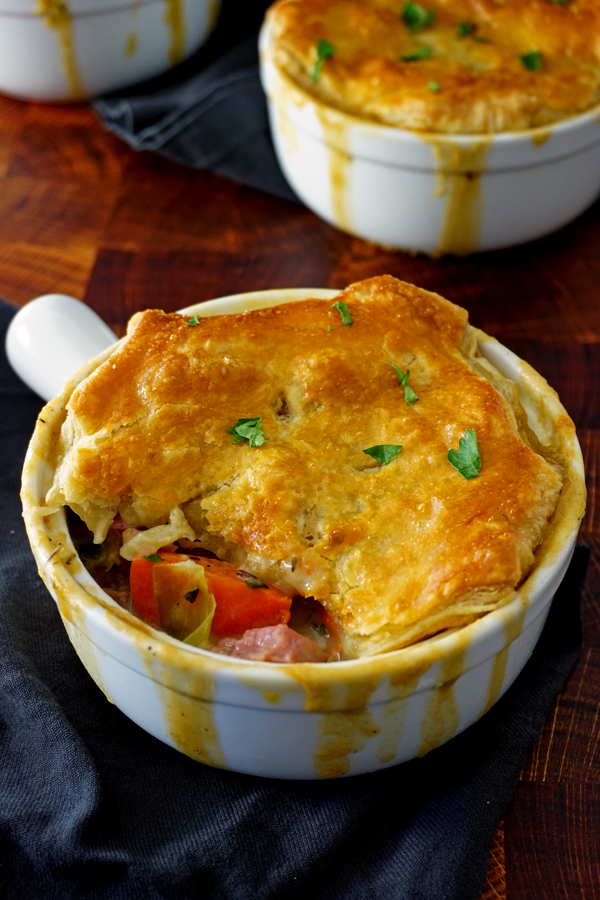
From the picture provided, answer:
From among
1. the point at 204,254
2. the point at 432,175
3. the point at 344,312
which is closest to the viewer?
the point at 344,312

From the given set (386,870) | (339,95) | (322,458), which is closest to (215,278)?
(339,95)

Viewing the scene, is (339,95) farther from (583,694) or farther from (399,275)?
(583,694)

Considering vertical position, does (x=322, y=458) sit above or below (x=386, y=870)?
above

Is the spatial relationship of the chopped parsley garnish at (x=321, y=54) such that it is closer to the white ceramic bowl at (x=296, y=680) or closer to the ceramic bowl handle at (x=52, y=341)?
the ceramic bowl handle at (x=52, y=341)

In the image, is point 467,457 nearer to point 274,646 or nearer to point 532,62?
point 274,646

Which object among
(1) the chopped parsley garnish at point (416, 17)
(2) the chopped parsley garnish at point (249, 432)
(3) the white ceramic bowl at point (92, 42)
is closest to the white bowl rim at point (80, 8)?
(3) the white ceramic bowl at point (92, 42)

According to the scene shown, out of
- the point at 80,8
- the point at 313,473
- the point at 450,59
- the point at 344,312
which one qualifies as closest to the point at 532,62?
the point at 450,59
